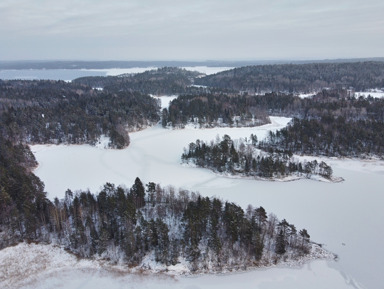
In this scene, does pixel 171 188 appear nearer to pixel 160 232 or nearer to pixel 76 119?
pixel 160 232

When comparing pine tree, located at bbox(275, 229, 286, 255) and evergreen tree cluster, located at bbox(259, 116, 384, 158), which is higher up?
evergreen tree cluster, located at bbox(259, 116, 384, 158)

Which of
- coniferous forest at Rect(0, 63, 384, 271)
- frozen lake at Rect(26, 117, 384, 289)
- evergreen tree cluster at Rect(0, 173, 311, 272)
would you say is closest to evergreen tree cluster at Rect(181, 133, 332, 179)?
coniferous forest at Rect(0, 63, 384, 271)

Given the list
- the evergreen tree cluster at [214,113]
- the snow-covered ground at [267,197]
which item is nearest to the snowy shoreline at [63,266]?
the snow-covered ground at [267,197]

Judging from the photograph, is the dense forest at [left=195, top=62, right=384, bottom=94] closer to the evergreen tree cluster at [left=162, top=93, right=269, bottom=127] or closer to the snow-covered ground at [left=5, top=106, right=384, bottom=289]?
the evergreen tree cluster at [left=162, top=93, right=269, bottom=127]

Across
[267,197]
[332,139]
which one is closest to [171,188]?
[267,197]

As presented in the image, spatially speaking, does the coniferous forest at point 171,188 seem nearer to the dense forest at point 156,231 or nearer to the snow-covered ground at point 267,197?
the dense forest at point 156,231

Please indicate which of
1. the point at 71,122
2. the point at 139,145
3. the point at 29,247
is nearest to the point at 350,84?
the point at 139,145

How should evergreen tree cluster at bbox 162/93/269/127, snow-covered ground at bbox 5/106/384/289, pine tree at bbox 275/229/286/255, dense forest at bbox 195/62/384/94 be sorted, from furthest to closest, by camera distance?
1. dense forest at bbox 195/62/384/94
2. evergreen tree cluster at bbox 162/93/269/127
3. pine tree at bbox 275/229/286/255
4. snow-covered ground at bbox 5/106/384/289
